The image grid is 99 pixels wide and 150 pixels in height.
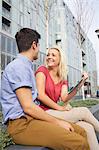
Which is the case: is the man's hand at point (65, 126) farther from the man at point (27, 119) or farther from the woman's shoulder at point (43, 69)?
the woman's shoulder at point (43, 69)

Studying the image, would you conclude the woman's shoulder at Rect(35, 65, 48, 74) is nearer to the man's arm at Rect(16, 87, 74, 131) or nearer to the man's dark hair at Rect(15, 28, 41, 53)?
the man's dark hair at Rect(15, 28, 41, 53)

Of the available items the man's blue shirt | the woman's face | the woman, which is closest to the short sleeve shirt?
the woman

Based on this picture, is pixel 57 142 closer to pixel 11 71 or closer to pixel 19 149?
pixel 19 149

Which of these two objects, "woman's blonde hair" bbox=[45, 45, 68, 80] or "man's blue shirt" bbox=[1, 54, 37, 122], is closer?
"man's blue shirt" bbox=[1, 54, 37, 122]

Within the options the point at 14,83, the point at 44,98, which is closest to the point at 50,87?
the point at 44,98

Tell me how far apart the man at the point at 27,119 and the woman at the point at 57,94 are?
18.2 inches

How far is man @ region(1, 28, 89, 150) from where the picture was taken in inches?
86.4

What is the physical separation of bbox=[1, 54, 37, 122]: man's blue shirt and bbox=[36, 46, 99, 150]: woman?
608 mm

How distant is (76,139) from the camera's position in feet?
7.22

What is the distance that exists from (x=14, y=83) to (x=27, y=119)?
1.04ft

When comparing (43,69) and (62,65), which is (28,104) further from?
(62,65)

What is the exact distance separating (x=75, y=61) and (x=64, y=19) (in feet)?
37.0

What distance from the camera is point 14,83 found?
2.23 m

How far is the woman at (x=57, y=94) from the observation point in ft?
9.32
